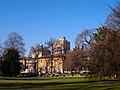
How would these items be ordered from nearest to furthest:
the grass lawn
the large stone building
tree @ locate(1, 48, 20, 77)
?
the grass lawn
tree @ locate(1, 48, 20, 77)
the large stone building

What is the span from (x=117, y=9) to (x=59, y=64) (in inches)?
5964

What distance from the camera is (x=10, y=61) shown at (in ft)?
326

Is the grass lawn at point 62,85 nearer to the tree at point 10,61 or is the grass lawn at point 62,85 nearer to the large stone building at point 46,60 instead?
the tree at point 10,61

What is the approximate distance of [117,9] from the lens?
27.5 metres

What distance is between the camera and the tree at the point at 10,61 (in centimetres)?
9862

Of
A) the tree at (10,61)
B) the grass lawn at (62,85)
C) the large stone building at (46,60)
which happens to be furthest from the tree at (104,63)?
the large stone building at (46,60)

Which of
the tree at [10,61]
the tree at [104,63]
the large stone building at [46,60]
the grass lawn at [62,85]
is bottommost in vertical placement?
the grass lawn at [62,85]

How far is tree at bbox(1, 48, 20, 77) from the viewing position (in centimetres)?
9862

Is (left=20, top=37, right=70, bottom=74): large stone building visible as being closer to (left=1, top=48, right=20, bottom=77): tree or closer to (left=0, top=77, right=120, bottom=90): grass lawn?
(left=1, top=48, right=20, bottom=77): tree

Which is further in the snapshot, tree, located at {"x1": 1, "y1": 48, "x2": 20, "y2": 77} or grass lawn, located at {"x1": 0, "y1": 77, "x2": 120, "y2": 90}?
tree, located at {"x1": 1, "y1": 48, "x2": 20, "y2": 77}

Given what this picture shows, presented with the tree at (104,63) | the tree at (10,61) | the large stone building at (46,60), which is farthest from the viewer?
the large stone building at (46,60)

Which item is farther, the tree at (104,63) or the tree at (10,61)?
the tree at (10,61)

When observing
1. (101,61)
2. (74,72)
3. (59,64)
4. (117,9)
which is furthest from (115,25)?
(59,64)

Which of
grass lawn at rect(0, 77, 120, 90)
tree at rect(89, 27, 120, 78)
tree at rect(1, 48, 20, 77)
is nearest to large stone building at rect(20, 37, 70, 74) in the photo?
tree at rect(1, 48, 20, 77)
